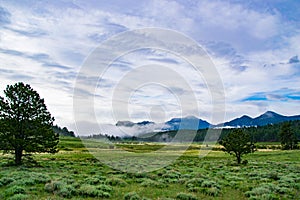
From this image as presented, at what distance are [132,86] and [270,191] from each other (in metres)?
24.5

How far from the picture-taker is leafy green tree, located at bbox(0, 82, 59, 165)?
31.5 metres

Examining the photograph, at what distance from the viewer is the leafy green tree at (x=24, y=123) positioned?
104 feet

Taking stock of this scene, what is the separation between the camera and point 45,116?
33.5 m

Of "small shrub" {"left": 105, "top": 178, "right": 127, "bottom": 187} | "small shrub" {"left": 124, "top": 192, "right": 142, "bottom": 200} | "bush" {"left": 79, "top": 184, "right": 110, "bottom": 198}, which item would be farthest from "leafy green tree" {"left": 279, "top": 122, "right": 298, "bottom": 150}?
"bush" {"left": 79, "top": 184, "right": 110, "bottom": 198}

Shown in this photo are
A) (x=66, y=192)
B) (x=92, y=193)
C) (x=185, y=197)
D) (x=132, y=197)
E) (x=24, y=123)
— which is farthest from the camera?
(x=24, y=123)

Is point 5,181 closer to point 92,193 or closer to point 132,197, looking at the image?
point 92,193

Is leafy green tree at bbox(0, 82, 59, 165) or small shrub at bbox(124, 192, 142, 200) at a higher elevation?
leafy green tree at bbox(0, 82, 59, 165)

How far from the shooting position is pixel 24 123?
32.6m

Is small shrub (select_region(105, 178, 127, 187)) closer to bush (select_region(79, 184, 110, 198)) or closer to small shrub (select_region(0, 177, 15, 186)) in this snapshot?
bush (select_region(79, 184, 110, 198))

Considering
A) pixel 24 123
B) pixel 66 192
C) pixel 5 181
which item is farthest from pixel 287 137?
pixel 66 192

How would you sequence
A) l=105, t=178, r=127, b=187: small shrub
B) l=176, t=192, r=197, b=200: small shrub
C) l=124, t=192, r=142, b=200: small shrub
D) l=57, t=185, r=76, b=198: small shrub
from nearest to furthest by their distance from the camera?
l=124, t=192, r=142, b=200: small shrub < l=57, t=185, r=76, b=198: small shrub < l=176, t=192, r=197, b=200: small shrub < l=105, t=178, r=127, b=187: small shrub

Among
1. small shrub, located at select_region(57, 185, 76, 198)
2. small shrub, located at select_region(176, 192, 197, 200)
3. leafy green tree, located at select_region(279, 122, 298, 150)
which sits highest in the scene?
leafy green tree, located at select_region(279, 122, 298, 150)

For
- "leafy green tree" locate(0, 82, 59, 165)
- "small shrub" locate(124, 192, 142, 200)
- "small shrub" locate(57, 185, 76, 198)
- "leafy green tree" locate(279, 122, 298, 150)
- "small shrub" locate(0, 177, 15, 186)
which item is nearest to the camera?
"small shrub" locate(124, 192, 142, 200)

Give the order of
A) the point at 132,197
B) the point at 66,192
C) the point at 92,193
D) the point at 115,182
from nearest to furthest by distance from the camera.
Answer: the point at 132,197 < the point at 66,192 < the point at 92,193 < the point at 115,182
